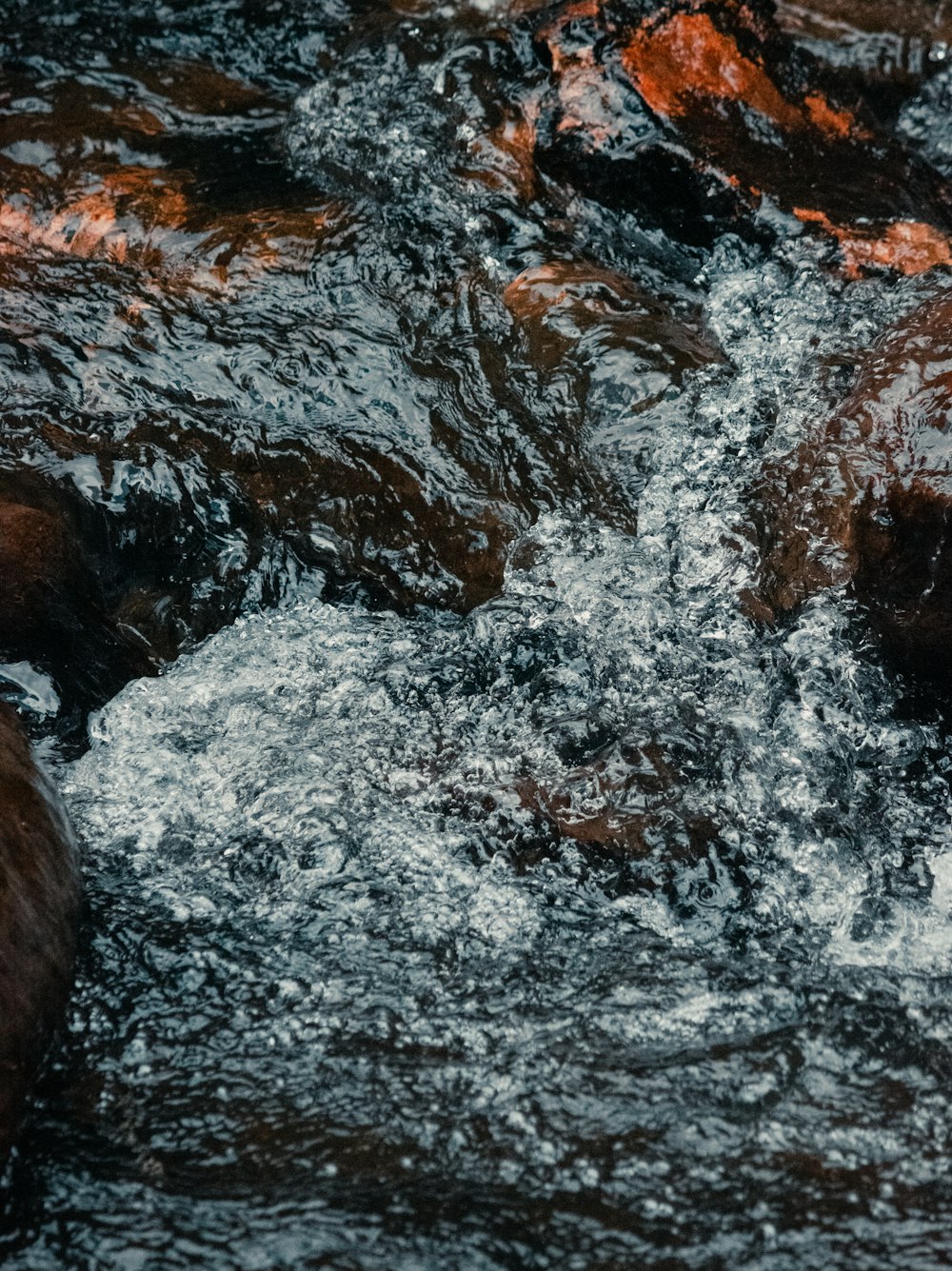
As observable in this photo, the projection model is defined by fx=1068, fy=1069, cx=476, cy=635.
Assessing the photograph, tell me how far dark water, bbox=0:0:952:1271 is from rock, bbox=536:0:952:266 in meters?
0.17

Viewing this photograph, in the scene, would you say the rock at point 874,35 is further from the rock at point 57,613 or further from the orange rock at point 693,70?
the rock at point 57,613

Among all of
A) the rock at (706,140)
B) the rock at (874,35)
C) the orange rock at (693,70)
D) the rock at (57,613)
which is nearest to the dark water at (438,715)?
the rock at (57,613)

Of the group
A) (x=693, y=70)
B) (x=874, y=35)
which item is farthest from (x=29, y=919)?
(x=874, y=35)

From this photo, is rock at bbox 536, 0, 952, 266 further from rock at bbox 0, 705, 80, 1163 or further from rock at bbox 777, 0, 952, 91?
rock at bbox 0, 705, 80, 1163

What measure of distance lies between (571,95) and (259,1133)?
4.39 meters

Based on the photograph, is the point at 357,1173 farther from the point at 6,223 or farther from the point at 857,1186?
the point at 6,223

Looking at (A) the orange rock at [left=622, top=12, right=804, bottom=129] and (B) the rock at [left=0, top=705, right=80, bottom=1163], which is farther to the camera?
(A) the orange rock at [left=622, top=12, right=804, bottom=129]

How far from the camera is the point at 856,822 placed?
10.3 ft

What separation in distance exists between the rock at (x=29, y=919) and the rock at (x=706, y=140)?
3.51 metres

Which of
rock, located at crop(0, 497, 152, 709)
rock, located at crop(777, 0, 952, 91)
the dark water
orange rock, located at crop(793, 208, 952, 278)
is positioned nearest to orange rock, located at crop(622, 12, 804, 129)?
the dark water

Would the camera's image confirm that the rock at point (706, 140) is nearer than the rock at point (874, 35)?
Yes

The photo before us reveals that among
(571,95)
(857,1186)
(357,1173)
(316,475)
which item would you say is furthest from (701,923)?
(571,95)

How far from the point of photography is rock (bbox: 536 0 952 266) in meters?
4.70

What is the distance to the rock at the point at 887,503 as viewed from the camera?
3.29 meters
